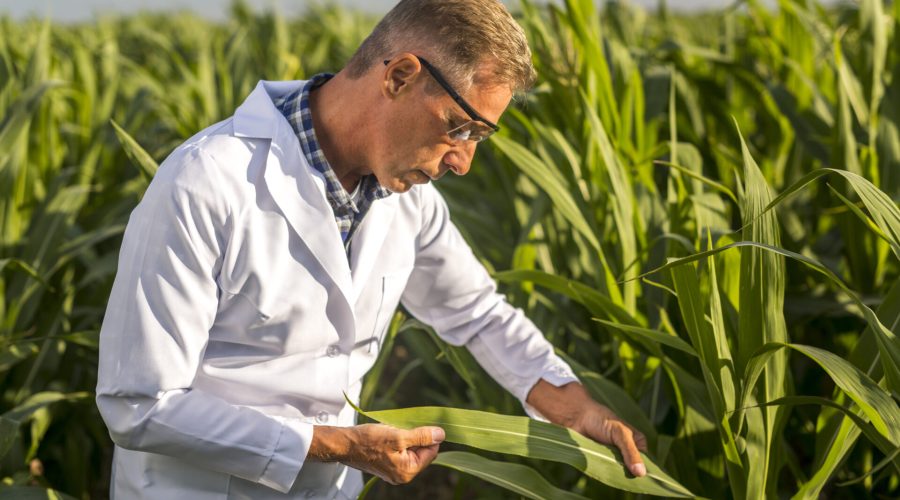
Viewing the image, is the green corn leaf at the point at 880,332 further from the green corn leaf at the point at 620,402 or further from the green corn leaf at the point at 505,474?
the green corn leaf at the point at 620,402

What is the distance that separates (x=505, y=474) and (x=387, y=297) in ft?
1.17

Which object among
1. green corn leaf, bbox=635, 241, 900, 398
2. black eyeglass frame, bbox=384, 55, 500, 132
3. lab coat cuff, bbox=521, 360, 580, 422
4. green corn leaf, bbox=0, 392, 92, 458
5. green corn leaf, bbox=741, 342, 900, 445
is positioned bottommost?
green corn leaf, bbox=0, 392, 92, 458

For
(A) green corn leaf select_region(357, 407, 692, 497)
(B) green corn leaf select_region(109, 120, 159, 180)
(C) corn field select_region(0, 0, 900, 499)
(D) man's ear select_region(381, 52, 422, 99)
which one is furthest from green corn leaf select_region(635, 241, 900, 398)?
(B) green corn leaf select_region(109, 120, 159, 180)

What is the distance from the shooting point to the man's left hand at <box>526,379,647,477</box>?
1445 mm

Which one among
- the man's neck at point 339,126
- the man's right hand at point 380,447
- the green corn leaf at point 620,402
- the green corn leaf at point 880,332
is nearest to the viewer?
the green corn leaf at point 880,332

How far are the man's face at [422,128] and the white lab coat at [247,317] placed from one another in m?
0.12

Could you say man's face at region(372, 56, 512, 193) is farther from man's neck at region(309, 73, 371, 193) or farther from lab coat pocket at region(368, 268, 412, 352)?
lab coat pocket at region(368, 268, 412, 352)

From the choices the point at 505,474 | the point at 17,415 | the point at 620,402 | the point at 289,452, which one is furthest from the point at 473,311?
the point at 17,415

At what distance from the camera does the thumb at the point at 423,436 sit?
1.29 m

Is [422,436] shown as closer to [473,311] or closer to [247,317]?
[247,317]

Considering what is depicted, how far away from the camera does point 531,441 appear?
1.34 meters

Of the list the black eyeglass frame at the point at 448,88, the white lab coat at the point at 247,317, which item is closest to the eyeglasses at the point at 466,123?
the black eyeglass frame at the point at 448,88

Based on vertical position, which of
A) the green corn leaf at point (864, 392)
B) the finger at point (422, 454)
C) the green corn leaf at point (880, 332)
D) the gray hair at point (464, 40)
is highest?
the gray hair at point (464, 40)

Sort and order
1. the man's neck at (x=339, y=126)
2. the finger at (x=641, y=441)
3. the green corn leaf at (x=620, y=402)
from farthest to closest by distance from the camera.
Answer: the green corn leaf at (x=620, y=402), the finger at (x=641, y=441), the man's neck at (x=339, y=126)
